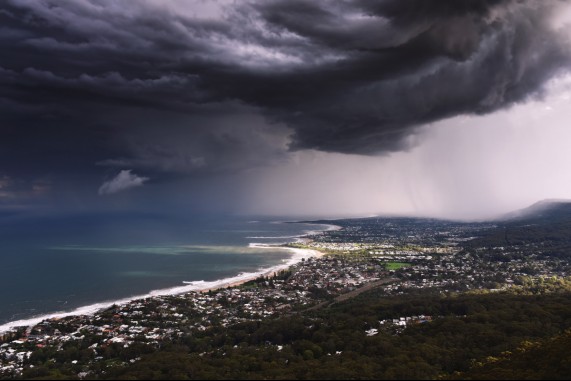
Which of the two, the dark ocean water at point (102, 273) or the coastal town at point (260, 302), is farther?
the dark ocean water at point (102, 273)

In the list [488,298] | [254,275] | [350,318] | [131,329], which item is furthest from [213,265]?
[488,298]

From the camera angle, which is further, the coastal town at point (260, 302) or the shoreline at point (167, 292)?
the shoreline at point (167, 292)

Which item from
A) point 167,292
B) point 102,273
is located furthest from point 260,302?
point 102,273

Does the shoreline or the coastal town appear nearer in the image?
the coastal town

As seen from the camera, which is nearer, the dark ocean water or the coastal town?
the coastal town

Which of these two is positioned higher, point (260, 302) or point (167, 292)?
point (167, 292)

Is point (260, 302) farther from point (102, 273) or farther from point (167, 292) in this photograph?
point (102, 273)

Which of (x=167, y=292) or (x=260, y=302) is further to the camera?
(x=167, y=292)

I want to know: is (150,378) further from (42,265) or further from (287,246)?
(287,246)
